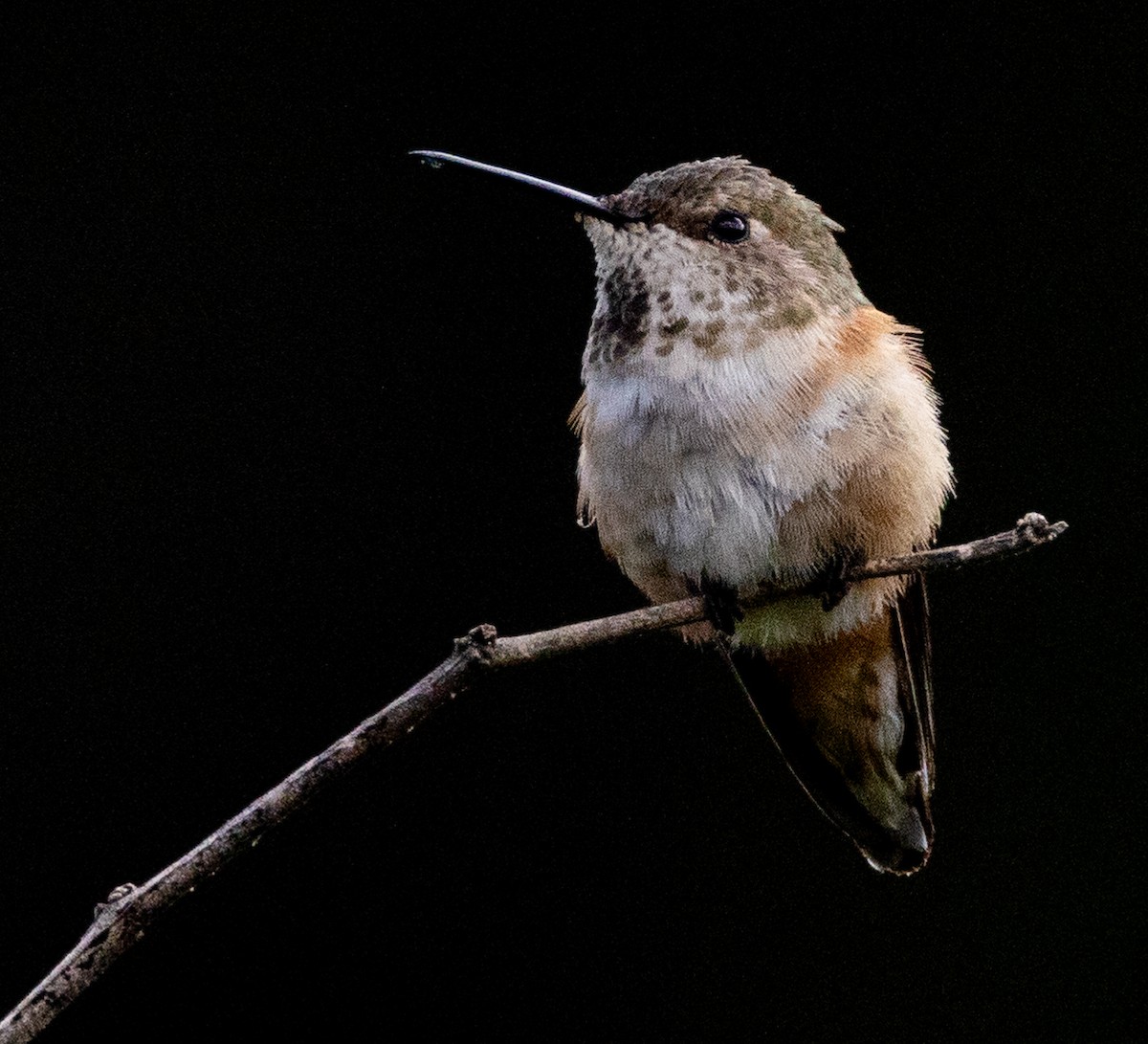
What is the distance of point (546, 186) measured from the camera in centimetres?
152

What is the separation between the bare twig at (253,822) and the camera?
0.81m

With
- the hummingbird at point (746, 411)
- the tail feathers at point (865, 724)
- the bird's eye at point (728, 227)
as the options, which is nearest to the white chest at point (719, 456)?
the hummingbird at point (746, 411)

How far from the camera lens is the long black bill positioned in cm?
145

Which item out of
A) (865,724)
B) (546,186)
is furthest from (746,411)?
(865,724)

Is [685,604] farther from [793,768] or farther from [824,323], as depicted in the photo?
[793,768]

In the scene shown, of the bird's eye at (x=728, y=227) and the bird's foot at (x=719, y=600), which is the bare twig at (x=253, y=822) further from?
the bird's eye at (x=728, y=227)

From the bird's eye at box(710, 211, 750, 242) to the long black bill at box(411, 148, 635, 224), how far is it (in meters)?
0.10

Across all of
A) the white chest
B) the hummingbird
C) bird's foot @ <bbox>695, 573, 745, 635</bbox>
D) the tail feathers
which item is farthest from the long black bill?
the tail feathers

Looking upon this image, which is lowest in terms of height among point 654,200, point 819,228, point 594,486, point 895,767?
point 895,767

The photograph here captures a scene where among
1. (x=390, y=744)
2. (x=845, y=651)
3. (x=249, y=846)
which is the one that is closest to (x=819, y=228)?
(x=845, y=651)

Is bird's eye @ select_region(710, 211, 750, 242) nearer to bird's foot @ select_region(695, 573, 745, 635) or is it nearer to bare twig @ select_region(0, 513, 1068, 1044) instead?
bird's foot @ select_region(695, 573, 745, 635)

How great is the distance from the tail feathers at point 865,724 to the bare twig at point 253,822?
942 mm

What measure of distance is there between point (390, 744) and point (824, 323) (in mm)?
850

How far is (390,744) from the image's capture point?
→ 0.90 metres
